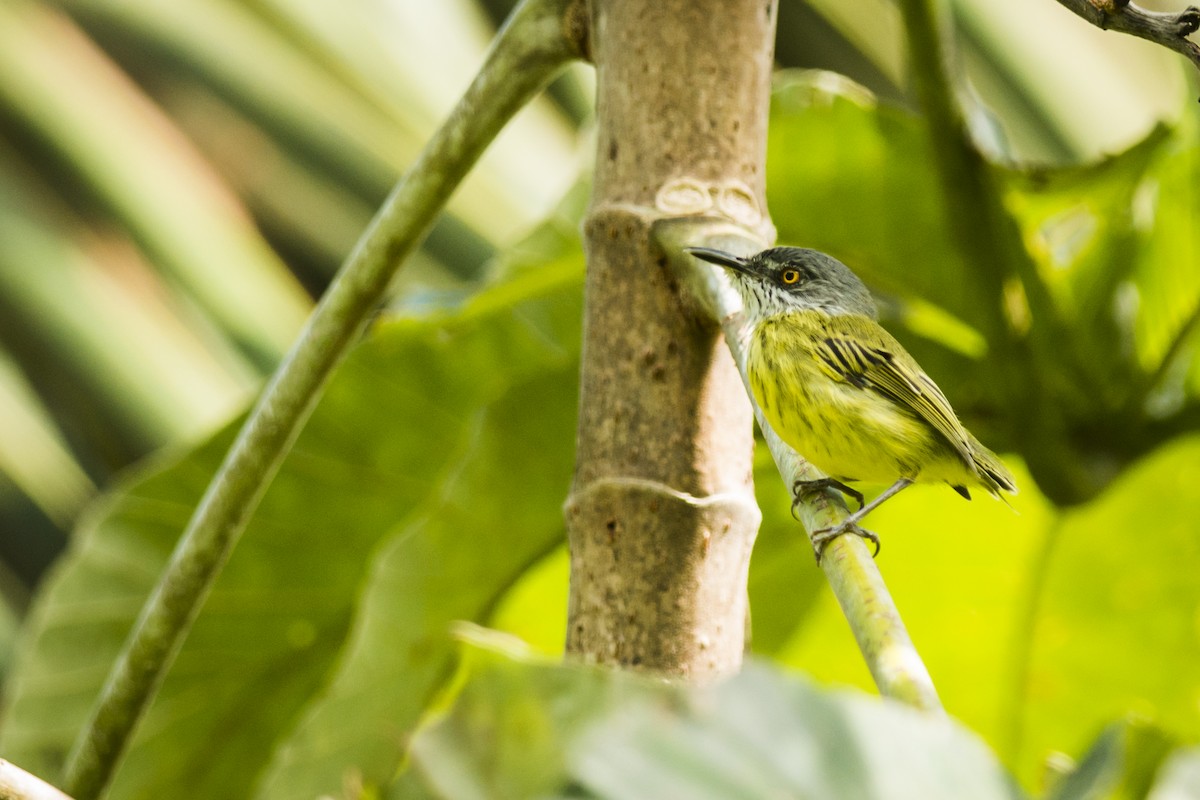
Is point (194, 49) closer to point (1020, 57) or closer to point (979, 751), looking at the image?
point (1020, 57)

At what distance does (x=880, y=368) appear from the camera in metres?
1.56

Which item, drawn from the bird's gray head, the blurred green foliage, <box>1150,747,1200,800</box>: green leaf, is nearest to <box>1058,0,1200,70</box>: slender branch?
<box>1150,747,1200,800</box>: green leaf

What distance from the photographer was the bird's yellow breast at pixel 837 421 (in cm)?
145

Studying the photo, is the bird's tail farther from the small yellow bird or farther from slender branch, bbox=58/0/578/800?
slender branch, bbox=58/0/578/800

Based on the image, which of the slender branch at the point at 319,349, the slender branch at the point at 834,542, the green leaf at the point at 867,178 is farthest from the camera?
the green leaf at the point at 867,178

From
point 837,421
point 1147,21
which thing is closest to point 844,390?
point 837,421

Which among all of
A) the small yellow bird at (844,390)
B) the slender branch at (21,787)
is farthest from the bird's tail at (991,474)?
the slender branch at (21,787)

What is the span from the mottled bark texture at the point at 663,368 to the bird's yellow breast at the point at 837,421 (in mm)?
375

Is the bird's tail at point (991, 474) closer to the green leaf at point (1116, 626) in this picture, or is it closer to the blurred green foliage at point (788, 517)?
the blurred green foliage at point (788, 517)

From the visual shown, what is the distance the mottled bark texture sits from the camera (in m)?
1.02

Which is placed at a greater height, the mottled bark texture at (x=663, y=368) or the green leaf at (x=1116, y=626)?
the mottled bark texture at (x=663, y=368)

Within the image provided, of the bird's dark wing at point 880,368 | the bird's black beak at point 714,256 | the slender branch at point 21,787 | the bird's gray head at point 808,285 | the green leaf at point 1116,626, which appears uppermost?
the bird's black beak at point 714,256

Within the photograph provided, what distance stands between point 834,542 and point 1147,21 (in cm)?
37

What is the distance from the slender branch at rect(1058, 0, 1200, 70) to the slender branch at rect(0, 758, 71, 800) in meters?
0.77
